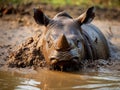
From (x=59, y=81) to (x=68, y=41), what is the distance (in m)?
0.87

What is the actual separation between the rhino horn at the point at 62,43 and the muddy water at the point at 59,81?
51cm

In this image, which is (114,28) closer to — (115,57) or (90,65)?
(115,57)

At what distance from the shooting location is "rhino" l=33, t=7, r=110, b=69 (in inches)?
325

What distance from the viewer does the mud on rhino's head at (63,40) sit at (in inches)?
324

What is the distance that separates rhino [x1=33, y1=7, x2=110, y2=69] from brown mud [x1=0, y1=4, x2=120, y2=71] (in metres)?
0.24

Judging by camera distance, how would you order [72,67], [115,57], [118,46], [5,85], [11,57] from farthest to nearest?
1. [118,46]
2. [115,57]
3. [11,57]
4. [72,67]
5. [5,85]

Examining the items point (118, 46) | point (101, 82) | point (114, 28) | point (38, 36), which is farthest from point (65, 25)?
point (114, 28)

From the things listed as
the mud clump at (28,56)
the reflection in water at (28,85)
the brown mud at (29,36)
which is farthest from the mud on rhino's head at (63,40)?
the reflection in water at (28,85)

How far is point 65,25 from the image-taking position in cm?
914

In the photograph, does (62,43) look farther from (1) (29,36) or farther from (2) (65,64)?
(1) (29,36)

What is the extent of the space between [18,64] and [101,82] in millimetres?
1954

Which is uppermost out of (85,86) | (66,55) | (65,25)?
(65,25)

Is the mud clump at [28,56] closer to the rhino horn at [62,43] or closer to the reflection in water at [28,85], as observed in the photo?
the rhino horn at [62,43]

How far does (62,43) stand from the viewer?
27.0 feet
